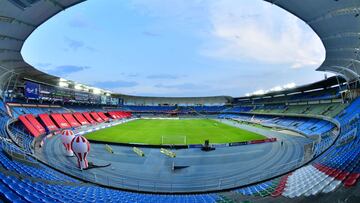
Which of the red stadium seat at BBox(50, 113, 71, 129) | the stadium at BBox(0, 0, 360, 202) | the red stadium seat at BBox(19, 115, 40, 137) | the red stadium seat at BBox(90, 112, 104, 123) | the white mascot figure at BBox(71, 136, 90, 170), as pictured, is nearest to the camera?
the stadium at BBox(0, 0, 360, 202)

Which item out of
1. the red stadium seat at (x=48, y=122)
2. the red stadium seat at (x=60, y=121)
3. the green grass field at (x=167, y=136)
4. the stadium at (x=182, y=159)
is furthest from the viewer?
the red stadium seat at (x=60, y=121)

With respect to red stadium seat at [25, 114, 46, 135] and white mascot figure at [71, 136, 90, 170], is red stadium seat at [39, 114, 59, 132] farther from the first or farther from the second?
white mascot figure at [71, 136, 90, 170]

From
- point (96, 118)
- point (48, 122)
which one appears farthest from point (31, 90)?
point (96, 118)

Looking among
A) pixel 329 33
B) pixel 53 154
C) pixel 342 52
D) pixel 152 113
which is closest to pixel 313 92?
pixel 342 52

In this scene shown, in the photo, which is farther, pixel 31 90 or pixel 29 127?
pixel 31 90

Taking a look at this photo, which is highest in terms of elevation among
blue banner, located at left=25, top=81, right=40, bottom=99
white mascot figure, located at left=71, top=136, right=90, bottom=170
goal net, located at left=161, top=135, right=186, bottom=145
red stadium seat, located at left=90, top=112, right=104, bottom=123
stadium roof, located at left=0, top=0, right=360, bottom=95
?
stadium roof, located at left=0, top=0, right=360, bottom=95

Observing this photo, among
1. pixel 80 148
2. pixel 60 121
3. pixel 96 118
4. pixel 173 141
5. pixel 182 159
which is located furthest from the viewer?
pixel 96 118

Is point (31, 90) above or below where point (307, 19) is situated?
below

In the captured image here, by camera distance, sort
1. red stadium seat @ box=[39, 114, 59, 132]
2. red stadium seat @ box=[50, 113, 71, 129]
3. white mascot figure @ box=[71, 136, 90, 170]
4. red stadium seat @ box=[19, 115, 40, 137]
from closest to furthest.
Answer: white mascot figure @ box=[71, 136, 90, 170] < red stadium seat @ box=[19, 115, 40, 137] < red stadium seat @ box=[39, 114, 59, 132] < red stadium seat @ box=[50, 113, 71, 129]

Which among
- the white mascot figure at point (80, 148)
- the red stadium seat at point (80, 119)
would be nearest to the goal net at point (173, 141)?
the white mascot figure at point (80, 148)

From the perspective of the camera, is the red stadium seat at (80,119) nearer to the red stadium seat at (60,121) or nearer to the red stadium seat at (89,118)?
the red stadium seat at (89,118)

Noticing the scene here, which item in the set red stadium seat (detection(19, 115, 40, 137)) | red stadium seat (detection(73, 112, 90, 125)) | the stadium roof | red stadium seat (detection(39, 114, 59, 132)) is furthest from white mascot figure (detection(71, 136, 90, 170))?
red stadium seat (detection(73, 112, 90, 125))

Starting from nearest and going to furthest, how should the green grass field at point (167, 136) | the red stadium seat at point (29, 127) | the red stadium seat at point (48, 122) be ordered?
the red stadium seat at point (29, 127), the green grass field at point (167, 136), the red stadium seat at point (48, 122)

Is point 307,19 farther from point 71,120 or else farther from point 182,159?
point 71,120
